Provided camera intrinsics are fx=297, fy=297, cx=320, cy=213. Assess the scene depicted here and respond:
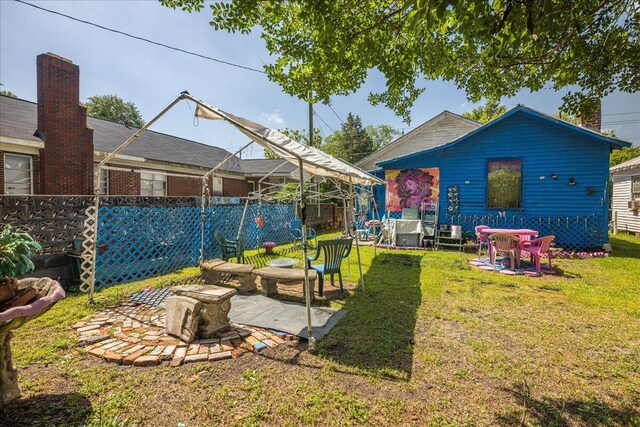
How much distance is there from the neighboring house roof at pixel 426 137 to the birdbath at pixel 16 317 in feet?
58.2

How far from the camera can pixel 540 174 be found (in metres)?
11.0

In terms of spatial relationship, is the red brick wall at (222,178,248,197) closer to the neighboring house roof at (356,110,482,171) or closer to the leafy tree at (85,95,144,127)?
the neighboring house roof at (356,110,482,171)

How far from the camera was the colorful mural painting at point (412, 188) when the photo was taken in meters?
12.8

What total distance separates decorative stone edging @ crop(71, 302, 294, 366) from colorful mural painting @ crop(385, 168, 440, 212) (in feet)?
34.3

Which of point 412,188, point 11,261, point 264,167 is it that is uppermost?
point 264,167

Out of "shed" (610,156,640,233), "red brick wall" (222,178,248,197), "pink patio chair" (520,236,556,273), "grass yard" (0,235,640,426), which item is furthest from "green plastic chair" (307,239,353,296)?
"shed" (610,156,640,233)

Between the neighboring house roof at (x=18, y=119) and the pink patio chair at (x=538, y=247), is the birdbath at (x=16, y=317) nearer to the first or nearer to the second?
the pink patio chair at (x=538, y=247)

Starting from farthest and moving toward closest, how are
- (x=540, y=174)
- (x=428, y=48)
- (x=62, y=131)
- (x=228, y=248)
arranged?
(x=540, y=174)
(x=62, y=131)
(x=228, y=248)
(x=428, y=48)

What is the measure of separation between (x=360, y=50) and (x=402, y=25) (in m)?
0.68

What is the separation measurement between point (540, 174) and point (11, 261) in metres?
13.9

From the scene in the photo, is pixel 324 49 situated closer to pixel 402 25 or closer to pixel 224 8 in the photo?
pixel 402 25

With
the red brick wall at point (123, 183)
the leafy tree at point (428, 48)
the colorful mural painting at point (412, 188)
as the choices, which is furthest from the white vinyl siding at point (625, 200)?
the red brick wall at point (123, 183)

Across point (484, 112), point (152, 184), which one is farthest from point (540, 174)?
point (484, 112)

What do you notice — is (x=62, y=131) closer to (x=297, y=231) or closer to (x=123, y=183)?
(x=123, y=183)
